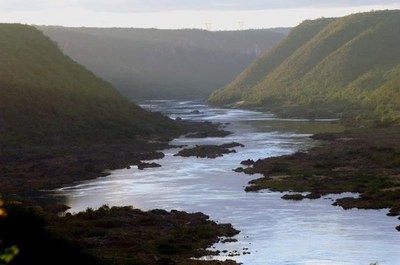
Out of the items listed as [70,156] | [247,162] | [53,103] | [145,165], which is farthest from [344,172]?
[53,103]

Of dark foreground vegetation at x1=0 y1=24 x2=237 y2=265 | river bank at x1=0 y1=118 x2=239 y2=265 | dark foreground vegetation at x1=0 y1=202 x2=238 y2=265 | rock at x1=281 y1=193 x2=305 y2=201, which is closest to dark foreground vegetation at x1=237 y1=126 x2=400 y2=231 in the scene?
rock at x1=281 y1=193 x2=305 y2=201

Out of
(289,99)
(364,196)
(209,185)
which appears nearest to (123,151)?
(209,185)

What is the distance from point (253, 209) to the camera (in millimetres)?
54812

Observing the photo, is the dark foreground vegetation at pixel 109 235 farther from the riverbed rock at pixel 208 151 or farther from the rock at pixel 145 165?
the riverbed rock at pixel 208 151

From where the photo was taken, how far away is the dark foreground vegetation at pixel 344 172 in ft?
191

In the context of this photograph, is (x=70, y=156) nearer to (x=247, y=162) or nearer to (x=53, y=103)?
(x=247, y=162)

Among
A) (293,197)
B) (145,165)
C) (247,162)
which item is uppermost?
(293,197)

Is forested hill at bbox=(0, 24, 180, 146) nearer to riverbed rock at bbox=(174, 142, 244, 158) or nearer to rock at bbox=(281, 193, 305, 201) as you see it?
riverbed rock at bbox=(174, 142, 244, 158)

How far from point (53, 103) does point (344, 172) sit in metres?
56.7

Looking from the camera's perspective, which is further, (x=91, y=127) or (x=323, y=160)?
(x=91, y=127)

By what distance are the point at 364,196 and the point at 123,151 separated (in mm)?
42388

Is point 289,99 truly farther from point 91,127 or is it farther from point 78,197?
point 78,197

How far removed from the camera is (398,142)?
92.3m

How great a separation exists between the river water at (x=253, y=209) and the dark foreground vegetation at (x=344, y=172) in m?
1.97
